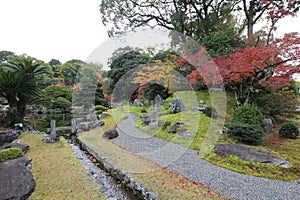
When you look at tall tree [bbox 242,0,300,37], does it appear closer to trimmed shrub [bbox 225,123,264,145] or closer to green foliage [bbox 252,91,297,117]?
green foliage [bbox 252,91,297,117]

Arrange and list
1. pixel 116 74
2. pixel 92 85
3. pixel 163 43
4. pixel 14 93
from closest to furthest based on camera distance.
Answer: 1. pixel 14 93
2. pixel 163 43
3. pixel 92 85
4. pixel 116 74

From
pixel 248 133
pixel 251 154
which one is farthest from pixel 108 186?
pixel 248 133

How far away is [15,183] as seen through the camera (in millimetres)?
3068

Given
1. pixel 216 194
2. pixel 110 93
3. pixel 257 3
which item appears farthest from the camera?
pixel 110 93

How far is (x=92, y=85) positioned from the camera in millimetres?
17406

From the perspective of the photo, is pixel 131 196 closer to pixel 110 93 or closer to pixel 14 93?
pixel 14 93

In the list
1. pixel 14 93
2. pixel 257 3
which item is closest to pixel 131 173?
pixel 14 93

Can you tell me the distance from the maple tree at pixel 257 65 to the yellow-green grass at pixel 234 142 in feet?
5.32

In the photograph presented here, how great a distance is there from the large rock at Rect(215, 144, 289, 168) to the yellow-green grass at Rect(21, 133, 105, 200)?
3379mm

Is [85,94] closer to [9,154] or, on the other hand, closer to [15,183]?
[9,154]

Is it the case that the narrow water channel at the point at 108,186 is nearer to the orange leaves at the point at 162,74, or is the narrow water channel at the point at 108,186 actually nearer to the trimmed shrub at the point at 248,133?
the trimmed shrub at the point at 248,133

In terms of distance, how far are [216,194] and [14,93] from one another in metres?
9.75

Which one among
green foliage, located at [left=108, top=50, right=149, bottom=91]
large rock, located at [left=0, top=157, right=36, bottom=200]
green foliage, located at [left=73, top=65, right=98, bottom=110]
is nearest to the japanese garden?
large rock, located at [left=0, top=157, right=36, bottom=200]

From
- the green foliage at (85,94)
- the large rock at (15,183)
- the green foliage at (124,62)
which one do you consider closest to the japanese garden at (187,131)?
the large rock at (15,183)
